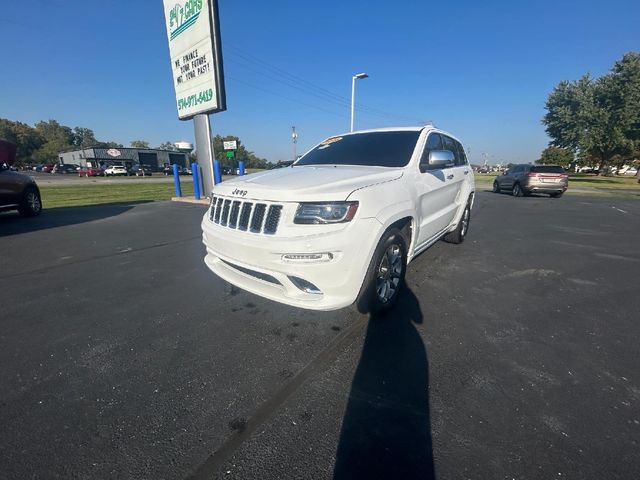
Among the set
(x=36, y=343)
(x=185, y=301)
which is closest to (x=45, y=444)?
(x=36, y=343)

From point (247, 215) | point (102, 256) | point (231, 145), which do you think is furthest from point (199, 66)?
point (231, 145)

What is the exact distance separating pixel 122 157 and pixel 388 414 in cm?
7649

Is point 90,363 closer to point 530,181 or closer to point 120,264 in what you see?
point 120,264

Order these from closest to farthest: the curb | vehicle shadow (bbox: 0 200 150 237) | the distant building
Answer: vehicle shadow (bbox: 0 200 150 237)
the curb
the distant building

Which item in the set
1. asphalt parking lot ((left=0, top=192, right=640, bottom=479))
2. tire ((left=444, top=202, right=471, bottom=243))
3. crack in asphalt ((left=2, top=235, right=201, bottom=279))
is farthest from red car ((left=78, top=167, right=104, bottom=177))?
tire ((left=444, top=202, right=471, bottom=243))

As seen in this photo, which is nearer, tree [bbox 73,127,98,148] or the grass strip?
the grass strip

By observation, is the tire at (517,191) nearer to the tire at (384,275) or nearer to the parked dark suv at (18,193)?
the tire at (384,275)

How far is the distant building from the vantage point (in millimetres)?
61688

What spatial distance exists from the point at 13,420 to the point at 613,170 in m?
111

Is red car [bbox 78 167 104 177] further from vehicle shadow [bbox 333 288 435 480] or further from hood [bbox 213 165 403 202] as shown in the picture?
vehicle shadow [bbox 333 288 435 480]

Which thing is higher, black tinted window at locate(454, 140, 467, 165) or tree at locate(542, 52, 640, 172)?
tree at locate(542, 52, 640, 172)

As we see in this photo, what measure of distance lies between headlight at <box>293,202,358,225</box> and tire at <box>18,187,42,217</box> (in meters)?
10.1

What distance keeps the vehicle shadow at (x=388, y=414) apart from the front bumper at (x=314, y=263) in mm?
532

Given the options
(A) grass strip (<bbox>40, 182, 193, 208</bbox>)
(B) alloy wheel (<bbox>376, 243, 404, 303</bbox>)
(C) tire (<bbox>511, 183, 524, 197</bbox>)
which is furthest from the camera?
(C) tire (<bbox>511, 183, 524, 197</bbox>)
